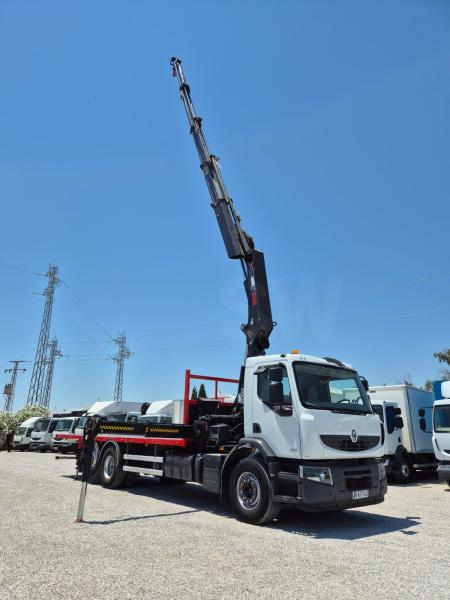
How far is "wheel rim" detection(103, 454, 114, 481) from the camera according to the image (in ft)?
37.3

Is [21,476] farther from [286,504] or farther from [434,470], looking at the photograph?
[434,470]

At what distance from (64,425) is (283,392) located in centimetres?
2328

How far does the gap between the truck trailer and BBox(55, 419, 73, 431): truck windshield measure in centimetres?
1850

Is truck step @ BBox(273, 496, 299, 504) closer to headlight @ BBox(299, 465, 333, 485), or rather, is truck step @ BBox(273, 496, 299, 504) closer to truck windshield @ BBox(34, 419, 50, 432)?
headlight @ BBox(299, 465, 333, 485)

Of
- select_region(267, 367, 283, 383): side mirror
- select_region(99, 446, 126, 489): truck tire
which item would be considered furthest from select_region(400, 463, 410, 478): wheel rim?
select_region(267, 367, 283, 383): side mirror

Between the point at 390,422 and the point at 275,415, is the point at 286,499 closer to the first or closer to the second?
the point at 275,415

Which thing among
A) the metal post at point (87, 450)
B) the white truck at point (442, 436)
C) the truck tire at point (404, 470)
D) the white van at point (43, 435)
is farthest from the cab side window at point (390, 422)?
the white van at point (43, 435)

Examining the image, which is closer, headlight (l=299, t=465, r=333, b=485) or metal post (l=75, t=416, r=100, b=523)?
headlight (l=299, t=465, r=333, b=485)

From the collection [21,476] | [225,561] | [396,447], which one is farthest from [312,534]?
[21,476]

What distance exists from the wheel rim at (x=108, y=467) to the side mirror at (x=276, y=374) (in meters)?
5.93

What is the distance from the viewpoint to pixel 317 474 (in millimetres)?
6855

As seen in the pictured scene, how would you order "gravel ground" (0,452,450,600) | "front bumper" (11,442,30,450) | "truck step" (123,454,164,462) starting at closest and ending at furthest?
1. "gravel ground" (0,452,450,600)
2. "truck step" (123,454,164,462)
3. "front bumper" (11,442,30,450)

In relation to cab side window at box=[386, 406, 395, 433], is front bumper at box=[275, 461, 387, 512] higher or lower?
lower

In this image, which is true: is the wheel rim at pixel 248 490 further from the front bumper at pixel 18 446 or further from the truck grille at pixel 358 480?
the front bumper at pixel 18 446
